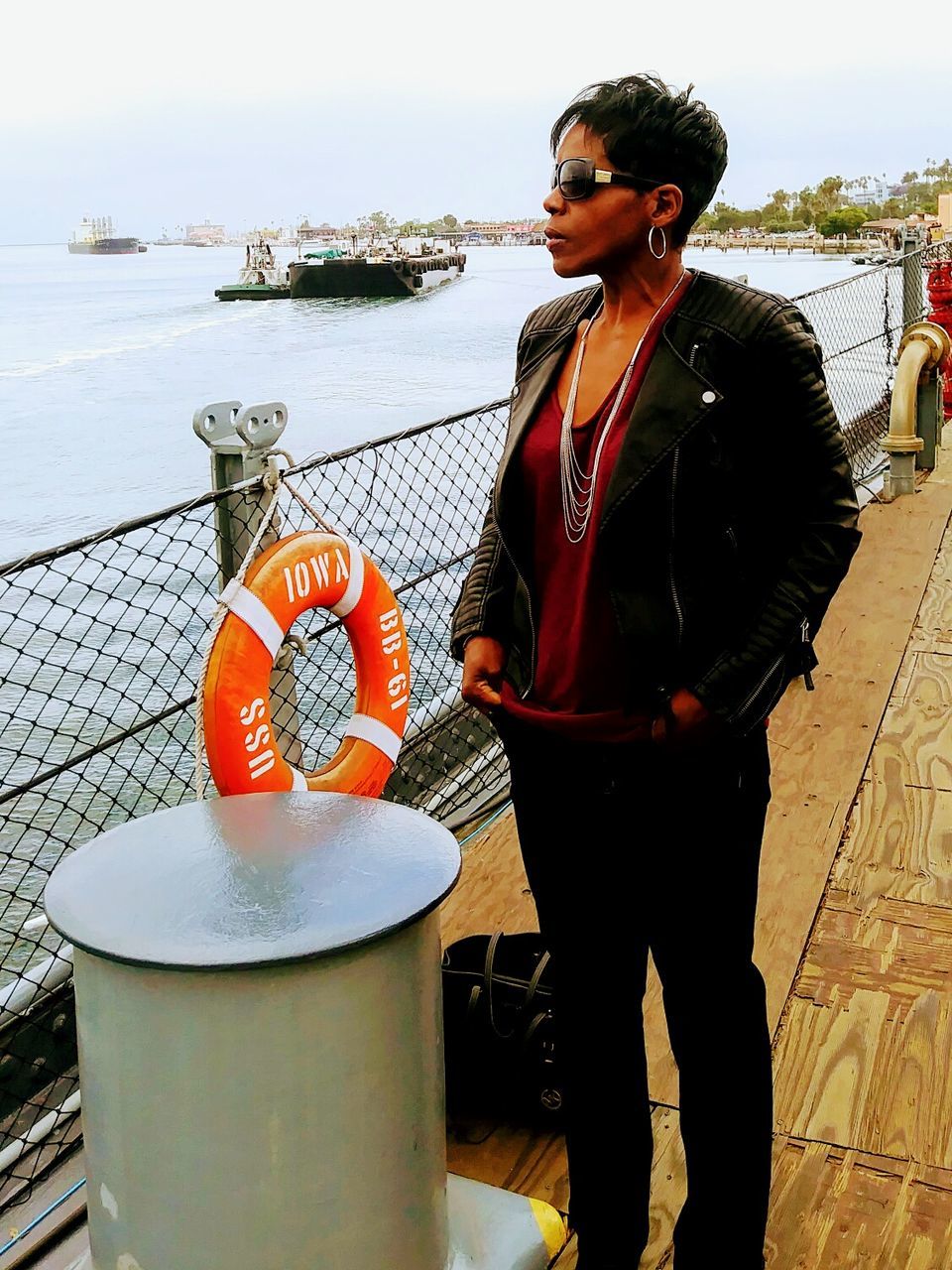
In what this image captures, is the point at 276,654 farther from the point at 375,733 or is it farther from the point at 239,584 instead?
the point at 375,733

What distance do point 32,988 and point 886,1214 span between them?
1.40 meters

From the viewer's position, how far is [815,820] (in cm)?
296

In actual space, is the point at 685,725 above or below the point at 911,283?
below

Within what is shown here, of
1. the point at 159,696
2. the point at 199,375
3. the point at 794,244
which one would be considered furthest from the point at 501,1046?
the point at 794,244

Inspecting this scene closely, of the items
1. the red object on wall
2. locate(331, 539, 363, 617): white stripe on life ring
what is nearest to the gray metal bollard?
locate(331, 539, 363, 617): white stripe on life ring

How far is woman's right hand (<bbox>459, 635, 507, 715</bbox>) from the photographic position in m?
1.62

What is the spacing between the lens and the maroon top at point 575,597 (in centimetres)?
142

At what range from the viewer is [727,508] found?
1398mm

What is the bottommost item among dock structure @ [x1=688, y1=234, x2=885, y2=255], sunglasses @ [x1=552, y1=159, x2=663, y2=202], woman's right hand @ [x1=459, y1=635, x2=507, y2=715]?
woman's right hand @ [x1=459, y1=635, x2=507, y2=715]

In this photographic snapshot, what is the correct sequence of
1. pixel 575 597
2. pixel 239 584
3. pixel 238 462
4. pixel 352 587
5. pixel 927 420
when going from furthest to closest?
pixel 927 420, pixel 352 587, pixel 238 462, pixel 239 584, pixel 575 597

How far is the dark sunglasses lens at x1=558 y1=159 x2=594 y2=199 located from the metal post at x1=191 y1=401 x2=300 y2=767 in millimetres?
1061

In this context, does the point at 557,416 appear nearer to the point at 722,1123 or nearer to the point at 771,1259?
the point at 722,1123

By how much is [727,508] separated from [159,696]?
24.8 ft

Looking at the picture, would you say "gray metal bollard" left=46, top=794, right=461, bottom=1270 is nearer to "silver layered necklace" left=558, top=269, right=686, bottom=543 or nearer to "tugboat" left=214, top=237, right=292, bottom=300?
"silver layered necklace" left=558, top=269, right=686, bottom=543
